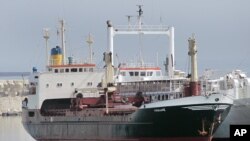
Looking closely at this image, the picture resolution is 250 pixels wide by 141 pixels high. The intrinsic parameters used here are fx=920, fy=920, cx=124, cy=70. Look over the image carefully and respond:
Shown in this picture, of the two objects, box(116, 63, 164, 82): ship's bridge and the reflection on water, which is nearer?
box(116, 63, 164, 82): ship's bridge

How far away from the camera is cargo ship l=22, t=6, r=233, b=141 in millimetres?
57250

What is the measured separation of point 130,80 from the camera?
67312 millimetres

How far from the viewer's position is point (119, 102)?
6269 cm

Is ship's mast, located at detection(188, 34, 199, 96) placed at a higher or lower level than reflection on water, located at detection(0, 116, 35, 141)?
higher

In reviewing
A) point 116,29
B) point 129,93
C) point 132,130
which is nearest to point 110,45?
point 116,29

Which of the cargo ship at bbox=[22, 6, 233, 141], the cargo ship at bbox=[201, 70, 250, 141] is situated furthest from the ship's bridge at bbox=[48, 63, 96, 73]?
the cargo ship at bbox=[201, 70, 250, 141]

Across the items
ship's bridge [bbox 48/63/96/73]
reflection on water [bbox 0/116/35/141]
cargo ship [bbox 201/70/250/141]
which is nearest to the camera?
cargo ship [bbox 201/70/250/141]

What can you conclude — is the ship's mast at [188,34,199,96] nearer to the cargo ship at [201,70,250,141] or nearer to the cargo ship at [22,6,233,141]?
the cargo ship at [22,6,233,141]

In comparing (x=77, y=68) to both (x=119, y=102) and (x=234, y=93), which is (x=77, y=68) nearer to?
(x=119, y=102)

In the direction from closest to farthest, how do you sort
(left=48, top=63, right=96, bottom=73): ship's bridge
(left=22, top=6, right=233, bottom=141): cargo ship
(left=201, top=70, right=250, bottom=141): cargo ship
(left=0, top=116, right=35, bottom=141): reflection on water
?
(left=22, top=6, right=233, bottom=141): cargo ship → (left=201, top=70, right=250, bottom=141): cargo ship → (left=48, top=63, right=96, bottom=73): ship's bridge → (left=0, top=116, right=35, bottom=141): reflection on water

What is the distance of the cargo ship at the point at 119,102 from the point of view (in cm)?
5725

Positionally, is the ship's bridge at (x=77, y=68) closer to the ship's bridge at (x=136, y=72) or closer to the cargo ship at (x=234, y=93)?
the ship's bridge at (x=136, y=72)

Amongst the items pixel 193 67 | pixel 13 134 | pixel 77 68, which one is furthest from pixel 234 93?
pixel 13 134

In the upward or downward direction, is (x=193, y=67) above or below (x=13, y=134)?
above
